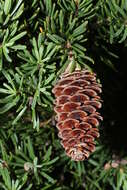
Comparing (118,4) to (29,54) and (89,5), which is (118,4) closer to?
(89,5)

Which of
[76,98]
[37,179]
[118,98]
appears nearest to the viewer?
[76,98]

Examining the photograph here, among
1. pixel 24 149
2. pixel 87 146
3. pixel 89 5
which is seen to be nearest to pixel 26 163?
pixel 24 149

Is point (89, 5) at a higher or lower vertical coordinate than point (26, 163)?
higher
